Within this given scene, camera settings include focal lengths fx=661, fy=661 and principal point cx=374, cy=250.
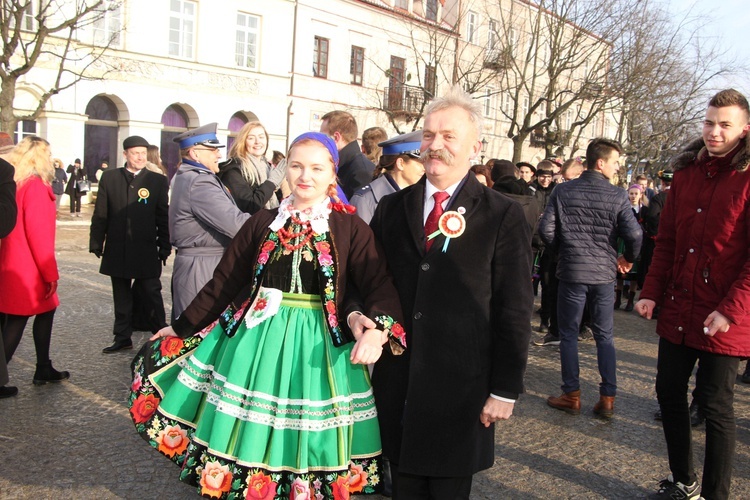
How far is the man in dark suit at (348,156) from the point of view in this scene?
17.5 feet

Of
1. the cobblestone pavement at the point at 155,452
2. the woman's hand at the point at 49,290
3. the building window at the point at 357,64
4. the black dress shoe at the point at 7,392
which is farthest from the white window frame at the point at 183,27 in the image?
the black dress shoe at the point at 7,392

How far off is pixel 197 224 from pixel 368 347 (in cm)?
279

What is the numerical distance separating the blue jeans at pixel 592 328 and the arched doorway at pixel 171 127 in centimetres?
2250

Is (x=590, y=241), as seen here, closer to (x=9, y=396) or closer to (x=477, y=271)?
(x=477, y=271)

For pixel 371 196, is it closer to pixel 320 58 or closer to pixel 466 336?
pixel 466 336

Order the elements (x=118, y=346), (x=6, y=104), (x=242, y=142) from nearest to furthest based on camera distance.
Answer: (x=242, y=142) → (x=118, y=346) → (x=6, y=104)

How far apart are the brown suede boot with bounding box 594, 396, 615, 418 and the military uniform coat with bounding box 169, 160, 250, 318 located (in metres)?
3.10

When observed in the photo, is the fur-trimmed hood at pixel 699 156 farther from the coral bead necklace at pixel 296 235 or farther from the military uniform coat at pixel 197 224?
the military uniform coat at pixel 197 224

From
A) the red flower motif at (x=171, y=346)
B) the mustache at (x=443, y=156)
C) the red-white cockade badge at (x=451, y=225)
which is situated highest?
the mustache at (x=443, y=156)

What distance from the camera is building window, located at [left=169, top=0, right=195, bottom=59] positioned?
25.0 meters

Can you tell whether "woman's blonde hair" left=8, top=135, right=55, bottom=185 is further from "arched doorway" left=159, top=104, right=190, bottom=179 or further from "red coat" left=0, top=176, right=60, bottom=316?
"arched doorway" left=159, top=104, right=190, bottom=179

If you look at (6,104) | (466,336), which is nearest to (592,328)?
(466,336)

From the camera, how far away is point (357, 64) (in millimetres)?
30922

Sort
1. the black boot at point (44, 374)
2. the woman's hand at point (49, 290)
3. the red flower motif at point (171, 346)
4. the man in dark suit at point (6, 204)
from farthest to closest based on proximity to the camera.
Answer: the black boot at point (44, 374), the woman's hand at point (49, 290), the man in dark suit at point (6, 204), the red flower motif at point (171, 346)
